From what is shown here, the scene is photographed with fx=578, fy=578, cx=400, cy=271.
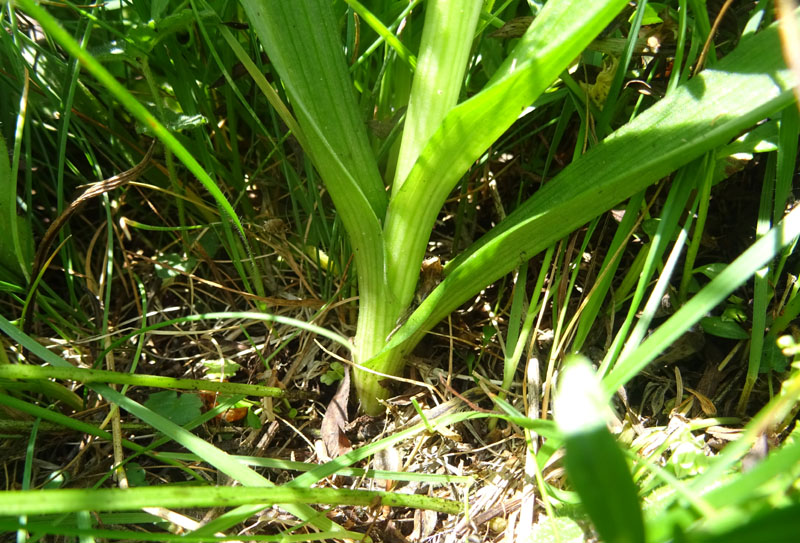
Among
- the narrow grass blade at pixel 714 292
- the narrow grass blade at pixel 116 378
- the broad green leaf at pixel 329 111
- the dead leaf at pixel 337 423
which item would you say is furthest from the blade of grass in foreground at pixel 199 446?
the narrow grass blade at pixel 714 292

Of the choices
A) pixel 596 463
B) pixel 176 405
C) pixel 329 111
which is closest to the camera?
pixel 596 463

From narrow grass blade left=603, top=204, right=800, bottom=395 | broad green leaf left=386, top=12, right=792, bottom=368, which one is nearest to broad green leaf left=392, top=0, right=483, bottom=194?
broad green leaf left=386, top=12, right=792, bottom=368

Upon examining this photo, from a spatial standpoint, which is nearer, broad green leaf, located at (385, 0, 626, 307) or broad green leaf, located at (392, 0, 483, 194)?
broad green leaf, located at (385, 0, 626, 307)

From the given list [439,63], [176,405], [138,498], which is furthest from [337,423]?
[439,63]

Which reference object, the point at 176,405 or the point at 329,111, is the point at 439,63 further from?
the point at 176,405

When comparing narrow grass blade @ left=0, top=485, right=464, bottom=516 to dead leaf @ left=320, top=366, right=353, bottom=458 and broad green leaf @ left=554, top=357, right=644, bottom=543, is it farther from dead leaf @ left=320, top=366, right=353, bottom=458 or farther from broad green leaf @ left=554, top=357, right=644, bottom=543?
broad green leaf @ left=554, top=357, right=644, bottom=543
